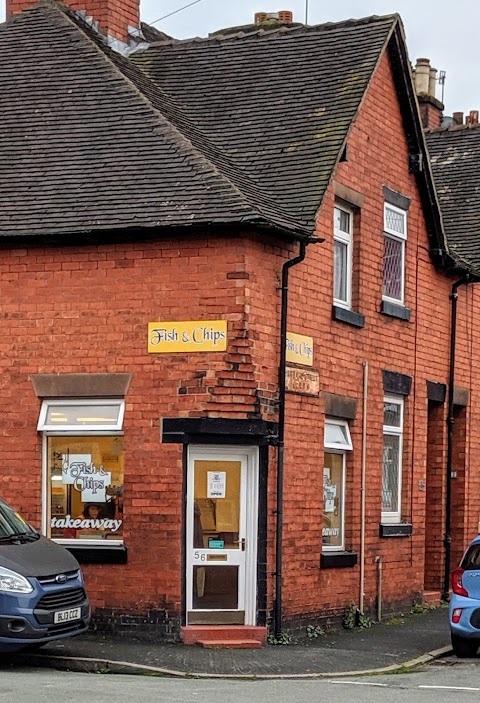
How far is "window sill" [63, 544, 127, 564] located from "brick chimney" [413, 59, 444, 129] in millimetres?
16965

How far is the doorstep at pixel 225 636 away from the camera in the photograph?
16.5 m

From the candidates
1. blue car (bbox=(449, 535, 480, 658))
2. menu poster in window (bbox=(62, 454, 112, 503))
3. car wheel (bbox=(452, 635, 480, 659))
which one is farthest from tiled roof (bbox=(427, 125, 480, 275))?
menu poster in window (bbox=(62, 454, 112, 503))

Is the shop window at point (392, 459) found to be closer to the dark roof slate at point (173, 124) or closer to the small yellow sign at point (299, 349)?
the small yellow sign at point (299, 349)

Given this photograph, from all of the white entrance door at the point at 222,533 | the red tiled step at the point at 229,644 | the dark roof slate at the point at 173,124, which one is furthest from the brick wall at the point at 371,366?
the red tiled step at the point at 229,644

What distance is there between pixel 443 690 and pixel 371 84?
963cm

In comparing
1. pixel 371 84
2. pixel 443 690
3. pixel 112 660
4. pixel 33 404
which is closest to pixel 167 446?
pixel 33 404

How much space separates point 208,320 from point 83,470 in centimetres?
249

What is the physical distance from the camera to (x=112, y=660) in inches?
586

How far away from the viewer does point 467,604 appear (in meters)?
16.3

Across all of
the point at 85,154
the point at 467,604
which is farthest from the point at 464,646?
the point at 85,154

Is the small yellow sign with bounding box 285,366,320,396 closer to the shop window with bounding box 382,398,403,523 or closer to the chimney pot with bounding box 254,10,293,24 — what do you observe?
the shop window with bounding box 382,398,403,523

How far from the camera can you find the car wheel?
16.7 meters

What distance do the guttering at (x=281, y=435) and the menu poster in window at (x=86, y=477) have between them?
2.07m

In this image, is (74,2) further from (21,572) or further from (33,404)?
(21,572)
